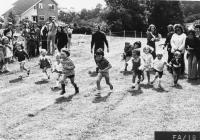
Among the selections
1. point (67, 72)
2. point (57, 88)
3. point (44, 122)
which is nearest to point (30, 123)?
point (44, 122)

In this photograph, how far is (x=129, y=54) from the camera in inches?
640

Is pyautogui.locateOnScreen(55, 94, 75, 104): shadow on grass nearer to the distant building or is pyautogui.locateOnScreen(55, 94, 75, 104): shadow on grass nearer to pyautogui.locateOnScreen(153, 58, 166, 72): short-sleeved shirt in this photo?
pyautogui.locateOnScreen(153, 58, 166, 72): short-sleeved shirt

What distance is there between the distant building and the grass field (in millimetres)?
61900

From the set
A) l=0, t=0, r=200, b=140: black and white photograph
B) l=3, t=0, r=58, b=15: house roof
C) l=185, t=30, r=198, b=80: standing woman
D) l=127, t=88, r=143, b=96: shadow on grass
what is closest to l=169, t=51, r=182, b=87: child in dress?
l=0, t=0, r=200, b=140: black and white photograph

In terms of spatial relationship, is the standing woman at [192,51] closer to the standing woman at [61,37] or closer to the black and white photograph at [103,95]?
the black and white photograph at [103,95]

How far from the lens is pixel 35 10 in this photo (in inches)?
2997

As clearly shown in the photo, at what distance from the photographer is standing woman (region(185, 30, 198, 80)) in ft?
47.6

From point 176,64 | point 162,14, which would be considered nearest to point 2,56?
point 176,64

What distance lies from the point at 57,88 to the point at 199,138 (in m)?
9.56

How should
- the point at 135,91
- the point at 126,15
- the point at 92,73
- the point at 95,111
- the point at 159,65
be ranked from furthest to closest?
1. the point at 126,15
2. the point at 92,73
3. the point at 159,65
4. the point at 135,91
5. the point at 95,111

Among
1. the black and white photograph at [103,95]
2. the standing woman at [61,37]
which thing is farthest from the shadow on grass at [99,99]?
the standing woman at [61,37]

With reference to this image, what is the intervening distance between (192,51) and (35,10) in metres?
65.1

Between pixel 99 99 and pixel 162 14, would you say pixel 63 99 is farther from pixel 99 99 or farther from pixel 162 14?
pixel 162 14

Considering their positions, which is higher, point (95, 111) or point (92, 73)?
point (92, 73)
